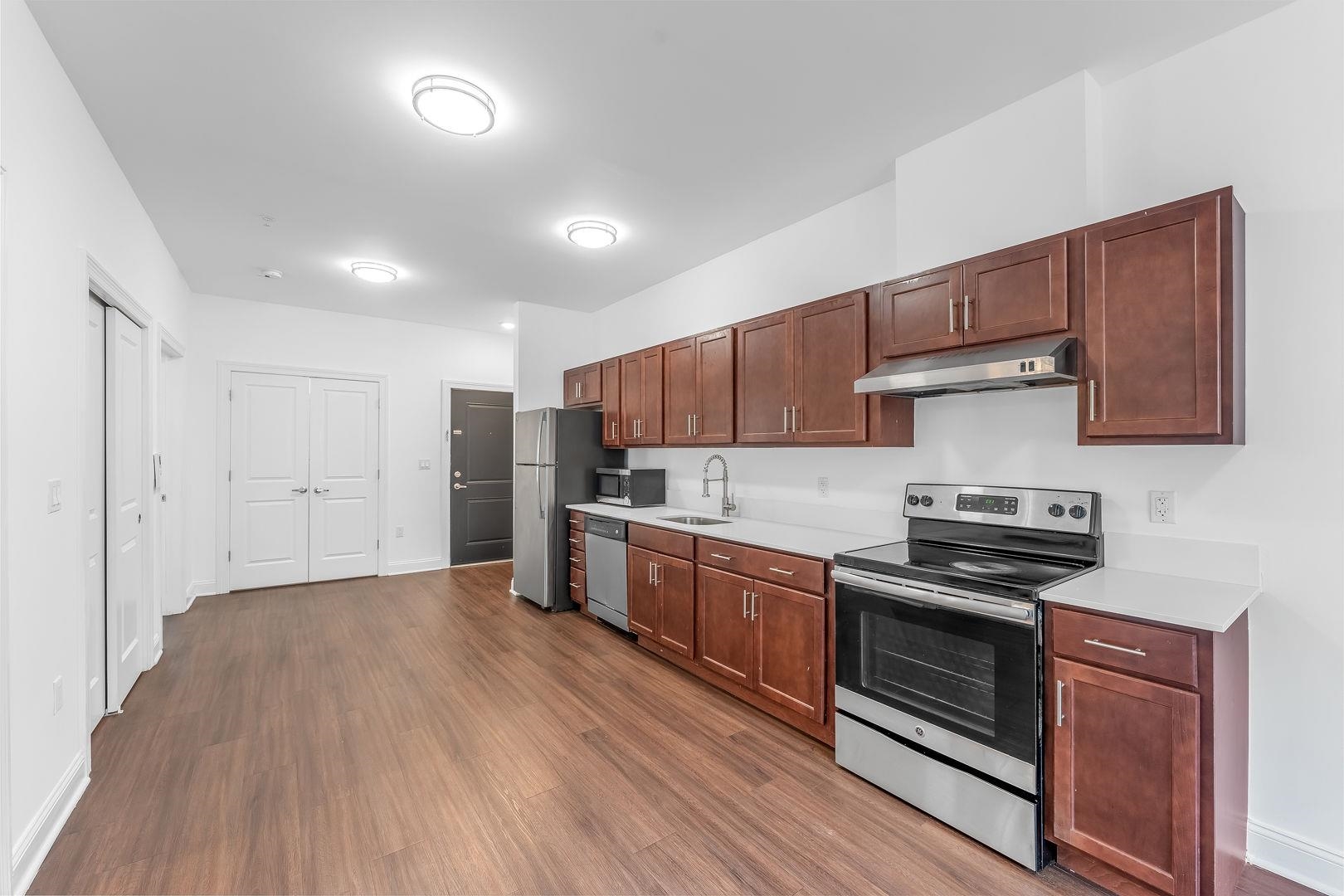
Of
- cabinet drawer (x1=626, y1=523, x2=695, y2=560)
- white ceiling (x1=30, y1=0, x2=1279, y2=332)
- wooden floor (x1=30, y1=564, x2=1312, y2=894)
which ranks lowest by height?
wooden floor (x1=30, y1=564, x2=1312, y2=894)

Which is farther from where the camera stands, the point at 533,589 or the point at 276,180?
Answer: the point at 533,589

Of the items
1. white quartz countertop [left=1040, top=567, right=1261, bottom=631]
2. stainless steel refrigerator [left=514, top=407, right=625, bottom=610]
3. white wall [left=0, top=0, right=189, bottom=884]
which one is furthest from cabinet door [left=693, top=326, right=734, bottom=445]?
white wall [left=0, top=0, right=189, bottom=884]

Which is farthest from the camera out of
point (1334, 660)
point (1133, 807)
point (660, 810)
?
point (660, 810)

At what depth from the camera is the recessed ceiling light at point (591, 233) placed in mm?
3604

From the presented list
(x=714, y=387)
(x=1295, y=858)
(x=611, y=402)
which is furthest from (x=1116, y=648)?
(x=611, y=402)

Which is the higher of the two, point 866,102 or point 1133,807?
point 866,102

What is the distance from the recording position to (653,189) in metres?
3.19

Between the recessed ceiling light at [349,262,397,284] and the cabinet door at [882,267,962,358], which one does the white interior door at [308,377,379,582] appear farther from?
the cabinet door at [882,267,962,358]

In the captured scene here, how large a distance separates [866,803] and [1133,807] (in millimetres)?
864

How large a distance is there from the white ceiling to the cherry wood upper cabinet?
76cm

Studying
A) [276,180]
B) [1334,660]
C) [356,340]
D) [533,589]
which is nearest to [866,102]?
[1334,660]

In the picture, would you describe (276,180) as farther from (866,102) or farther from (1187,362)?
(1187,362)

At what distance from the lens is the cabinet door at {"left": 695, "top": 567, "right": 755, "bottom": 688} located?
2.97m

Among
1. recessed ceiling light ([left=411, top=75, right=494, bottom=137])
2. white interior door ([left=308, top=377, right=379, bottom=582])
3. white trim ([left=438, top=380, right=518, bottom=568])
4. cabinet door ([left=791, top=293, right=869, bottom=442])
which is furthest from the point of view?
white trim ([left=438, top=380, right=518, bottom=568])
